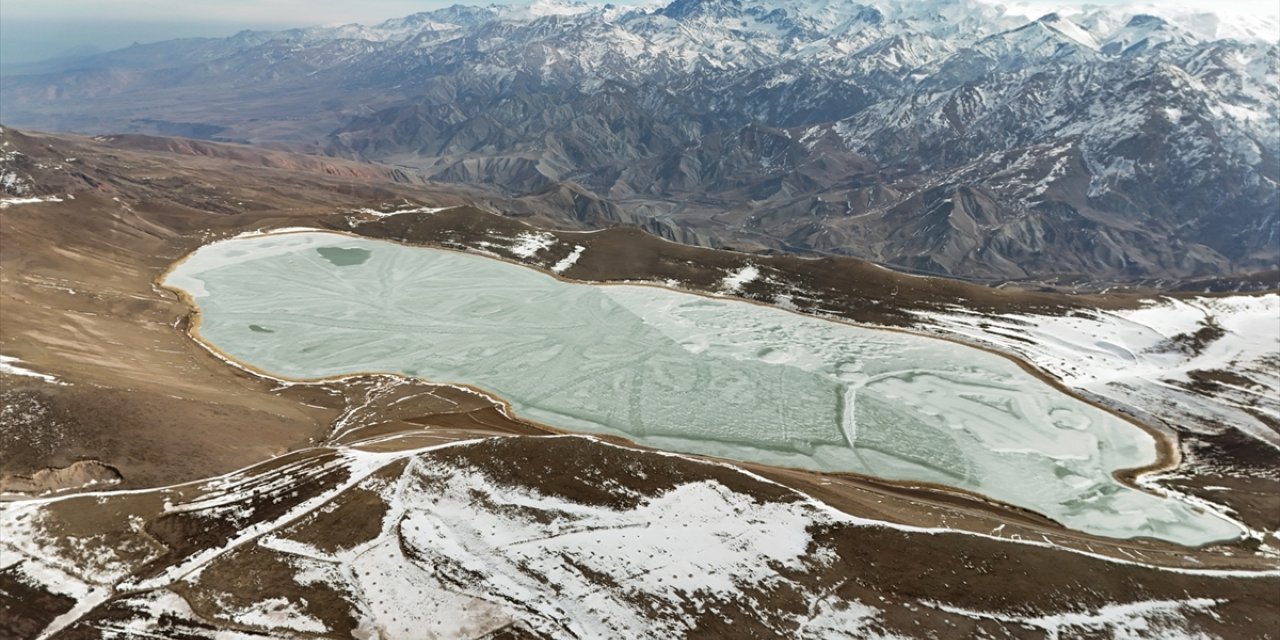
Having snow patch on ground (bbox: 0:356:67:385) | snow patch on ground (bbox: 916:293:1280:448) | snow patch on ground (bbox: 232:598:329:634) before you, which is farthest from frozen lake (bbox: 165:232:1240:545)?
snow patch on ground (bbox: 232:598:329:634)

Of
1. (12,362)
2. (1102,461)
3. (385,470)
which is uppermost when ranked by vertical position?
(12,362)

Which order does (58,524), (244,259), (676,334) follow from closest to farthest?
(58,524) < (676,334) < (244,259)

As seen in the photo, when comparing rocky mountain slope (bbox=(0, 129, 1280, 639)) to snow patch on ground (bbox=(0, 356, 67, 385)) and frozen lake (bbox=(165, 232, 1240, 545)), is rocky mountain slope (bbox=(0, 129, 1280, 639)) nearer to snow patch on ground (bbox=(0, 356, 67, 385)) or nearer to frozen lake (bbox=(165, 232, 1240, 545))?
snow patch on ground (bbox=(0, 356, 67, 385))

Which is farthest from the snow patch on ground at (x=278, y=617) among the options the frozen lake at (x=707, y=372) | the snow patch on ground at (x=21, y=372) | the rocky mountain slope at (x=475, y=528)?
the snow patch on ground at (x=21, y=372)

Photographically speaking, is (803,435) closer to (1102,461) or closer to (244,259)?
(1102,461)

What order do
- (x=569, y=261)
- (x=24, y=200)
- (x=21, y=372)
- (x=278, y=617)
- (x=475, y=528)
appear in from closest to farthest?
(x=278, y=617) < (x=475, y=528) < (x=21, y=372) < (x=24, y=200) < (x=569, y=261)

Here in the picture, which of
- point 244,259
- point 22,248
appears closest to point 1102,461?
point 244,259

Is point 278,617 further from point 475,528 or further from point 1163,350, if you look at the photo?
point 1163,350

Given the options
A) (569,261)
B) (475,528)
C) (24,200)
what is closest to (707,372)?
(475,528)

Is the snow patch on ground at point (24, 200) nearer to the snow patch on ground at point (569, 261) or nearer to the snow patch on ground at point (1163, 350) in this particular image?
the snow patch on ground at point (569, 261)
